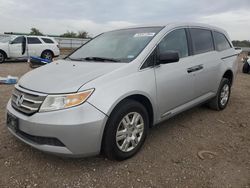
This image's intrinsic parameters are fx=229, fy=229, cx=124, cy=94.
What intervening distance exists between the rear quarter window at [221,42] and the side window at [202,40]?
0.21 metres

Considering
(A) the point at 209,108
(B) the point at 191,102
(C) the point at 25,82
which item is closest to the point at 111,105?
(C) the point at 25,82

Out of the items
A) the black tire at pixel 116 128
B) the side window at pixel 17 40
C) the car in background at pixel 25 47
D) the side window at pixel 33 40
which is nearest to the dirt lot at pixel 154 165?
the black tire at pixel 116 128

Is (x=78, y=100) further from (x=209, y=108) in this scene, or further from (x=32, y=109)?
(x=209, y=108)

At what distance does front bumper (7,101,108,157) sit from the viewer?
7.23 ft

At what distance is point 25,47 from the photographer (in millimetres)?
12867

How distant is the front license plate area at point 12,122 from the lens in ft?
8.15

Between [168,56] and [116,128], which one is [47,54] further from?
[116,128]

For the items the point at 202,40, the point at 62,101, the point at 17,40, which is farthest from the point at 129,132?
the point at 17,40

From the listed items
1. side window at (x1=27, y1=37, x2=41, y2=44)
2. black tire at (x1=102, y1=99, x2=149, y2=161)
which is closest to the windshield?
black tire at (x1=102, y1=99, x2=149, y2=161)

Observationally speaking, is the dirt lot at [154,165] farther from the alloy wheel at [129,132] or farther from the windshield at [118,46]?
the windshield at [118,46]

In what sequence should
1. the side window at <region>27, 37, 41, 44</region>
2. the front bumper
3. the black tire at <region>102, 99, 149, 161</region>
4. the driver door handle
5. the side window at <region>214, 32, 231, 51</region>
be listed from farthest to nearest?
1. the side window at <region>27, 37, 41, 44</region>
2. the side window at <region>214, 32, 231, 51</region>
3. the driver door handle
4. the black tire at <region>102, 99, 149, 161</region>
5. the front bumper

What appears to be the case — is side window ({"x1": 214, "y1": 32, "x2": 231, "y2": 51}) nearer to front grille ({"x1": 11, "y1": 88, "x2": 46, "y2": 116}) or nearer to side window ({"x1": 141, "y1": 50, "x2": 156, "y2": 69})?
side window ({"x1": 141, "y1": 50, "x2": 156, "y2": 69})

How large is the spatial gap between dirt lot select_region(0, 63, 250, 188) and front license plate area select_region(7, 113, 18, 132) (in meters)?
0.42

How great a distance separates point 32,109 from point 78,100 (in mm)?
496
